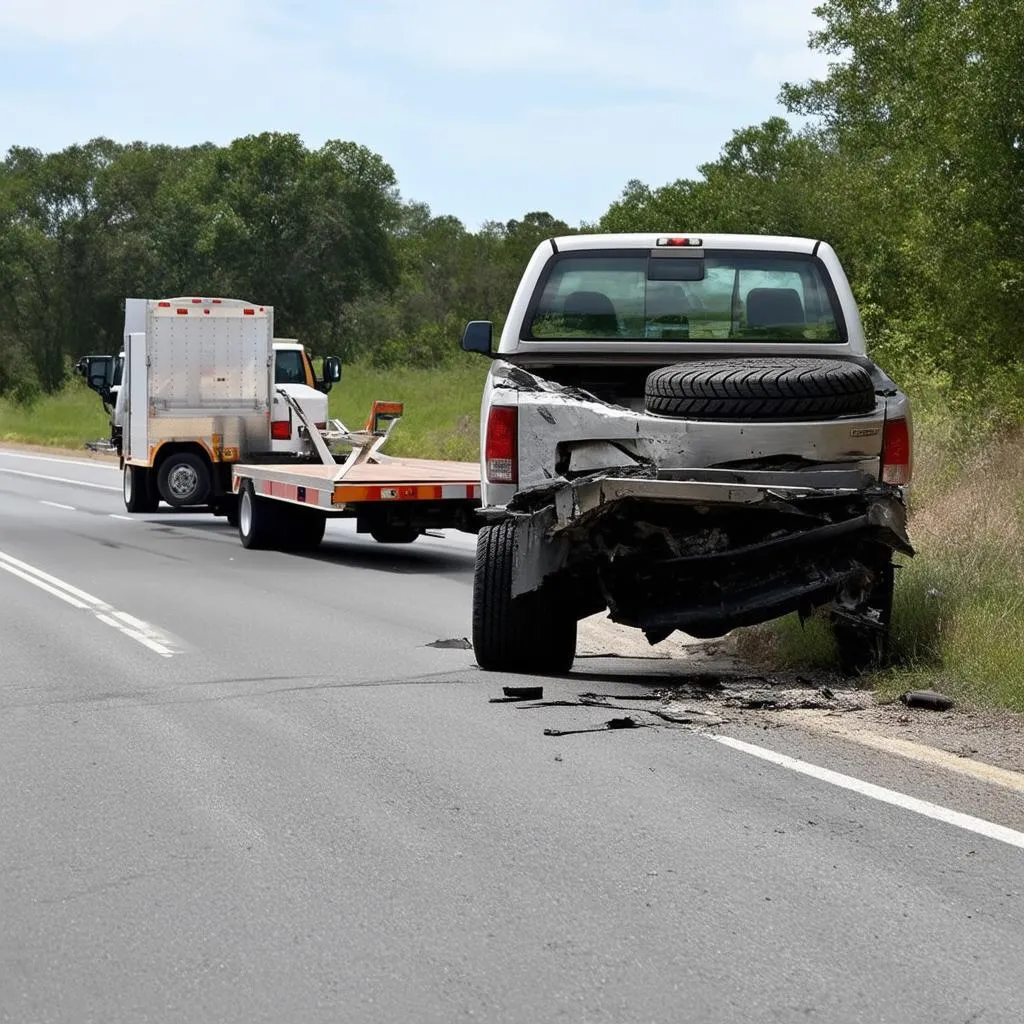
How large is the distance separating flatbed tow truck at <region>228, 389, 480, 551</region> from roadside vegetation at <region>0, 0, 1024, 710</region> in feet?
14.0

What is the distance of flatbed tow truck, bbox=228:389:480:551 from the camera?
52.6 ft

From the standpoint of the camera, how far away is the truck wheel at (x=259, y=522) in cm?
1867

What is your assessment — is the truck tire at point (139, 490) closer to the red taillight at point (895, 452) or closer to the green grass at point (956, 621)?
the green grass at point (956, 621)

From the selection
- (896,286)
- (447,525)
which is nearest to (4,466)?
(896,286)

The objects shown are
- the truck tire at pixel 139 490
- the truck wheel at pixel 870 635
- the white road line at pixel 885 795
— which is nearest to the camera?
the white road line at pixel 885 795

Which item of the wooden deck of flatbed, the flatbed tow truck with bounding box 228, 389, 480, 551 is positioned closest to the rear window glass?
the flatbed tow truck with bounding box 228, 389, 480, 551

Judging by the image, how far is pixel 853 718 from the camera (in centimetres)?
827

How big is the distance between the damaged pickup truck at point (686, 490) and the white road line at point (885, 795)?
118 centimetres

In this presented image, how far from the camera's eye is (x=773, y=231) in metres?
54.8

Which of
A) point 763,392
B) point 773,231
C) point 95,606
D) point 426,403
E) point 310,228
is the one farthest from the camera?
point 310,228

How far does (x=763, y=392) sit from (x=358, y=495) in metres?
7.72

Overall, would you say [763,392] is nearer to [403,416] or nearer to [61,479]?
[61,479]

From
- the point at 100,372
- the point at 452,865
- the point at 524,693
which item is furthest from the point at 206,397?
the point at 452,865

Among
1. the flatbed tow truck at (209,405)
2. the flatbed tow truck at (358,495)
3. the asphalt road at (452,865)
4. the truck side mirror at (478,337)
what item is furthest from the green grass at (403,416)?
the asphalt road at (452,865)
